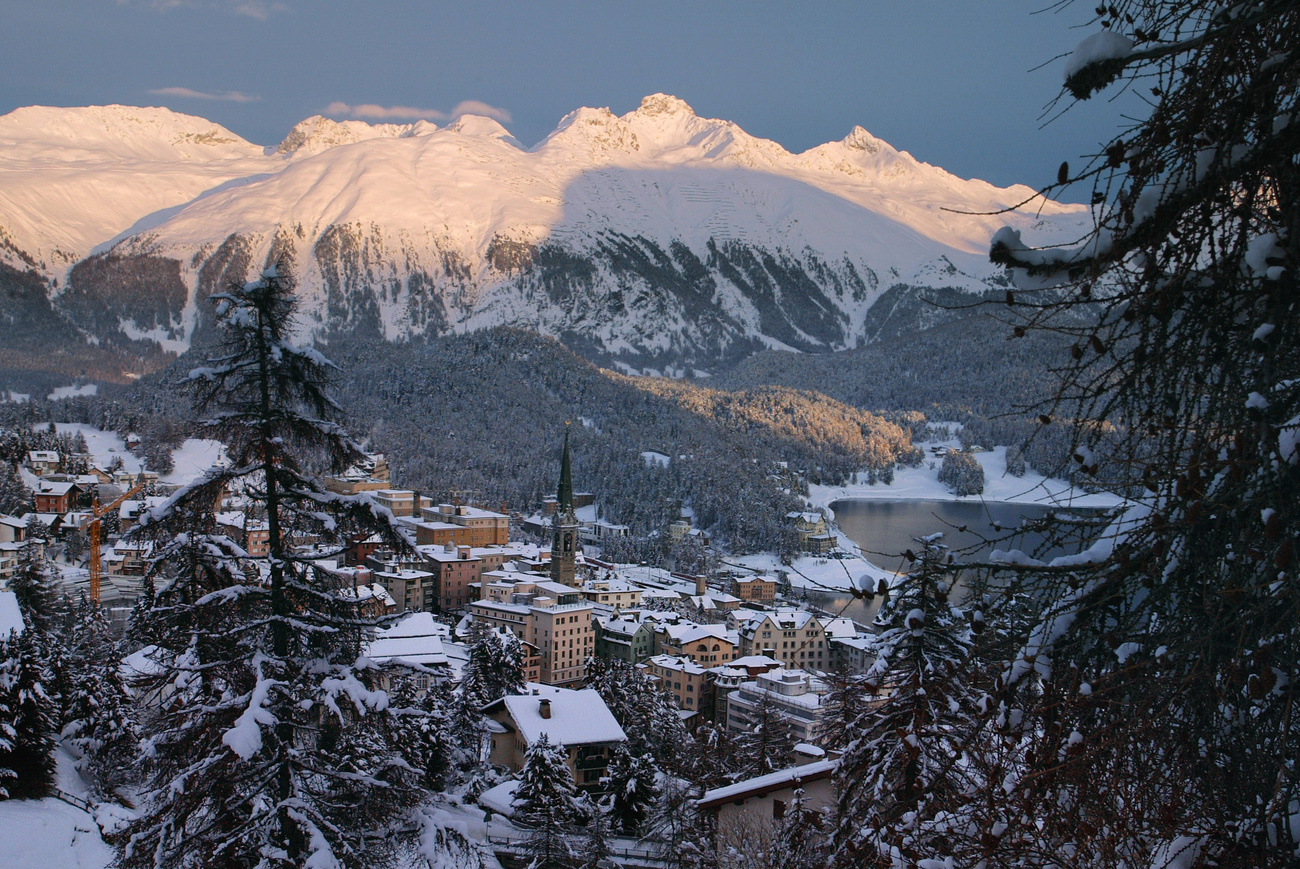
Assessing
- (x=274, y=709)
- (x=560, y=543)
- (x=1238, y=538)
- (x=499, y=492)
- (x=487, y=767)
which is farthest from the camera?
(x=499, y=492)

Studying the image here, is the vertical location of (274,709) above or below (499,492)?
above

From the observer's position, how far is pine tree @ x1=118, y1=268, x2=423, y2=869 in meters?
3.87

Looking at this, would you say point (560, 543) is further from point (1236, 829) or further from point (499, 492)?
point (1236, 829)

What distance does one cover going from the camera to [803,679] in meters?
23.4

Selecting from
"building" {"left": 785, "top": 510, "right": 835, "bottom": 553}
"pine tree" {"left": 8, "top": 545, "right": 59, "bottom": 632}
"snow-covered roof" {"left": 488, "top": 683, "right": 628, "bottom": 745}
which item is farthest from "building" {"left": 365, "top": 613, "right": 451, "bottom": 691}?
"building" {"left": 785, "top": 510, "right": 835, "bottom": 553}

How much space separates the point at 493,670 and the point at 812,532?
4036 centimetres

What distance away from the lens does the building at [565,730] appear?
18.6 metres

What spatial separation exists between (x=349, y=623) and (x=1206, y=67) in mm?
3990

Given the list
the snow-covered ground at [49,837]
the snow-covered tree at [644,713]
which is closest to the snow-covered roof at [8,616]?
the snow-covered ground at [49,837]

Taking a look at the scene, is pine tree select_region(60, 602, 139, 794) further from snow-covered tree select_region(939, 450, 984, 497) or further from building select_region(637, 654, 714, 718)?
snow-covered tree select_region(939, 450, 984, 497)

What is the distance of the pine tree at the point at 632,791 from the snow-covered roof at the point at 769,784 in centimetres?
649

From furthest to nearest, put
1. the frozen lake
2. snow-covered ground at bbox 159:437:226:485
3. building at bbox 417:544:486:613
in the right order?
1. snow-covered ground at bbox 159:437:226:485
2. the frozen lake
3. building at bbox 417:544:486:613

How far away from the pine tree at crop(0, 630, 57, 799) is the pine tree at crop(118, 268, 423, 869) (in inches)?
400

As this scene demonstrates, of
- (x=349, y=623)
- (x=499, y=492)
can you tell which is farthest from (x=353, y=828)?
(x=499, y=492)
